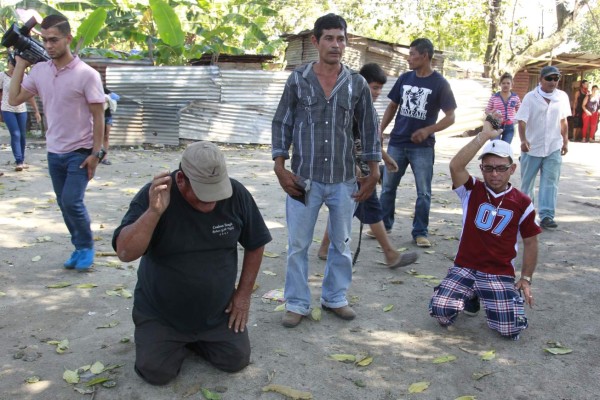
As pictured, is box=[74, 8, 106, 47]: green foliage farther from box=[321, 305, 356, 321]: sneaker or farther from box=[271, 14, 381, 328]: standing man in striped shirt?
box=[321, 305, 356, 321]: sneaker

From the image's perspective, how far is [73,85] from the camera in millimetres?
4855

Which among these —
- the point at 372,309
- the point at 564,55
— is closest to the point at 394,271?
the point at 372,309

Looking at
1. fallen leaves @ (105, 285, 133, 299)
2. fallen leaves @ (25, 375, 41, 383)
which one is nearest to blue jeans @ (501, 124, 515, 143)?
fallen leaves @ (105, 285, 133, 299)

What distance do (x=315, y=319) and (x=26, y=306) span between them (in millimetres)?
2131

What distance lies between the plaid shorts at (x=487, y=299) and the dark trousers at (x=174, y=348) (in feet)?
4.74

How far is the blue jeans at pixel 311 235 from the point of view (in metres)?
4.10

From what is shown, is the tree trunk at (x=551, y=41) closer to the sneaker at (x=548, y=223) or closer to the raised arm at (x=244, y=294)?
the sneaker at (x=548, y=223)

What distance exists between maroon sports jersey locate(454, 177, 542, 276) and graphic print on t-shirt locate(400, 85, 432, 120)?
1.92 meters

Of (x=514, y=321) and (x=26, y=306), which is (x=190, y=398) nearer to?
(x=26, y=306)

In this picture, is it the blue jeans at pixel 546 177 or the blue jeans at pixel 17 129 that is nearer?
the blue jeans at pixel 546 177

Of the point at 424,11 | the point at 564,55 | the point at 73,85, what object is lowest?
the point at 73,85

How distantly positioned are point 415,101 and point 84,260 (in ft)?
11.6

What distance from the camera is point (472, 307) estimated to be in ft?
14.5

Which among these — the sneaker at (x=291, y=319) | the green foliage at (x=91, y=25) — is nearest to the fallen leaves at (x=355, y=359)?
the sneaker at (x=291, y=319)
